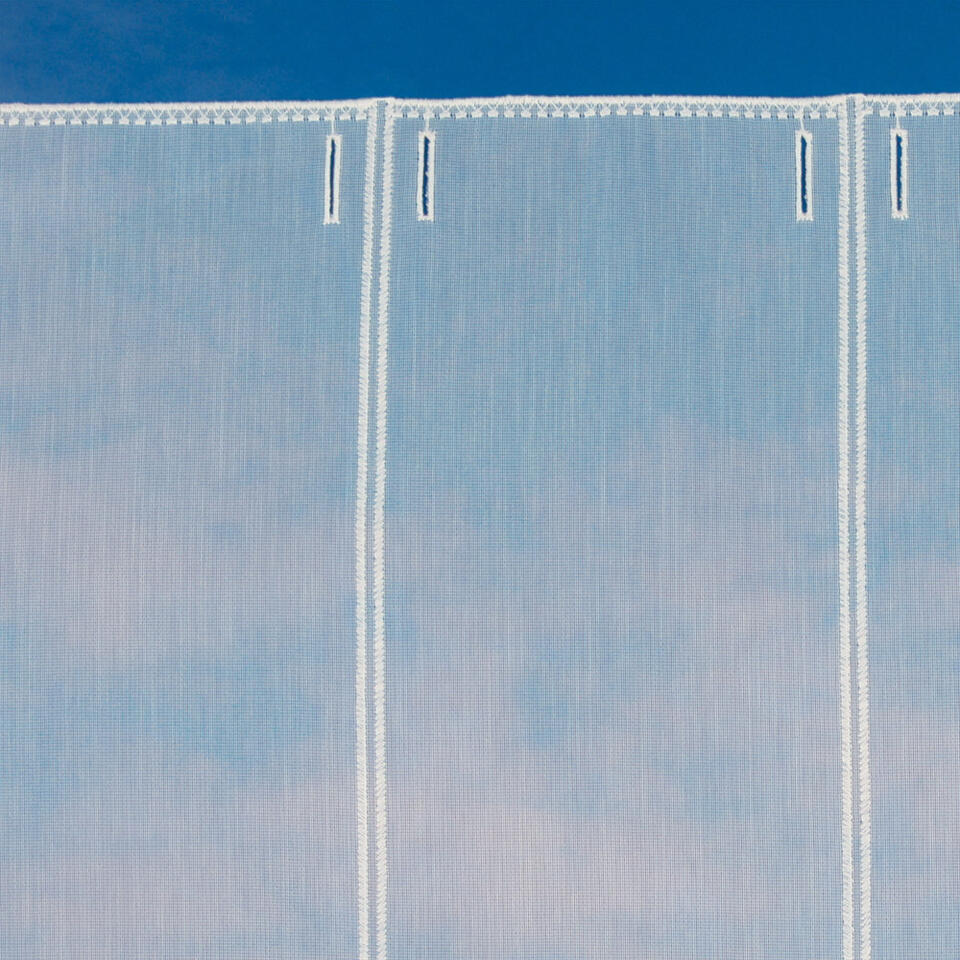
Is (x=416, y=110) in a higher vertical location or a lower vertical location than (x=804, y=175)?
higher

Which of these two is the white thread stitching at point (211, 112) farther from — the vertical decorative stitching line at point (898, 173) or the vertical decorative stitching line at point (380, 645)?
the vertical decorative stitching line at point (898, 173)

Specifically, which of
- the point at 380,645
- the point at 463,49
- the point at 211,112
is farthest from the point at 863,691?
the point at 211,112

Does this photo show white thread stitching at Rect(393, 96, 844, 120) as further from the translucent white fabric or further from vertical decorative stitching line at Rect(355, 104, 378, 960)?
vertical decorative stitching line at Rect(355, 104, 378, 960)

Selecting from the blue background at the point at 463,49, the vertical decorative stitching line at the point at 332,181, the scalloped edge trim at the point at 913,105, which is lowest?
the vertical decorative stitching line at the point at 332,181

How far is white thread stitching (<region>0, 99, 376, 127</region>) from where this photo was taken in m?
1.73

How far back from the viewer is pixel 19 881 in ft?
5.61

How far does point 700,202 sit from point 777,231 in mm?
115

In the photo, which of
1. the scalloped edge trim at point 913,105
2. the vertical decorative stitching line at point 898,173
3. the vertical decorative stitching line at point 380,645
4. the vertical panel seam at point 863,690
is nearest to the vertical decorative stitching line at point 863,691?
the vertical panel seam at point 863,690

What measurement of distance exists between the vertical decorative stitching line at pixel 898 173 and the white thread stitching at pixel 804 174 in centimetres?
11

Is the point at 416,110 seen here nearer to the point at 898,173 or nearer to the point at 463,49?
the point at 463,49

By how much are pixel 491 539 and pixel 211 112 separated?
2.42 feet

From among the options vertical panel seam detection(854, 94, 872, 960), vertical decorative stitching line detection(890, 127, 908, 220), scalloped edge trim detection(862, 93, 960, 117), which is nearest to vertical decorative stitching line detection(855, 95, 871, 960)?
vertical panel seam detection(854, 94, 872, 960)

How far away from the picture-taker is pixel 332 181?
5.66 feet

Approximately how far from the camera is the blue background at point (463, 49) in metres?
1.73
